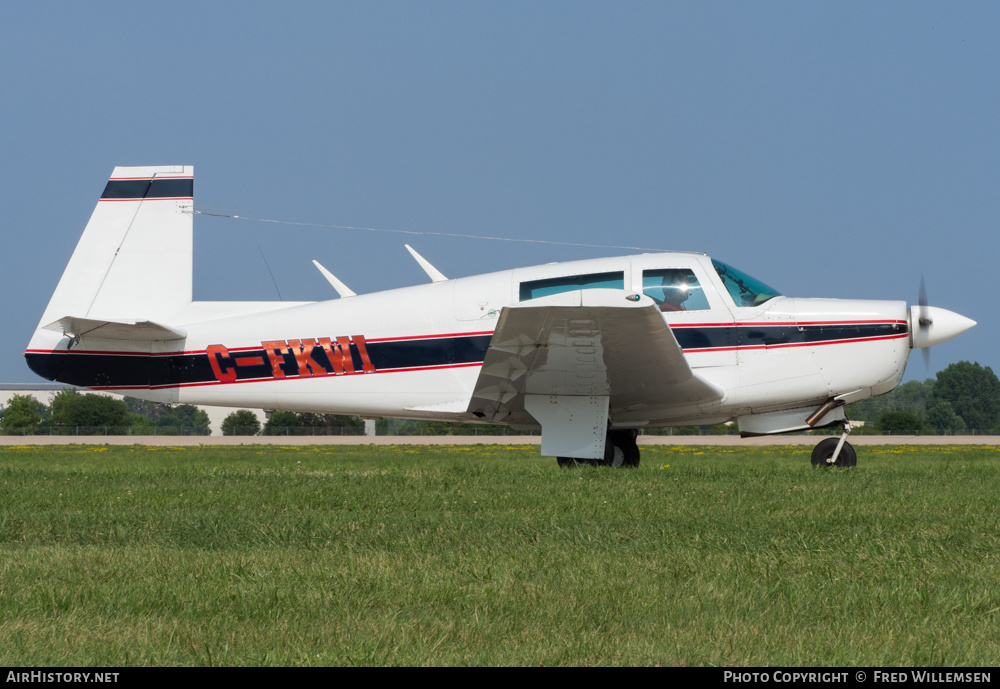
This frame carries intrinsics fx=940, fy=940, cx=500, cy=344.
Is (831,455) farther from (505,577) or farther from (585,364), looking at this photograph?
(505,577)

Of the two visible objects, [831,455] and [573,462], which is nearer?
[573,462]

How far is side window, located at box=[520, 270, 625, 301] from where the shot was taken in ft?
32.3

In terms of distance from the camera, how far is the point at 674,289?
998cm

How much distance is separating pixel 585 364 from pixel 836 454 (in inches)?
124

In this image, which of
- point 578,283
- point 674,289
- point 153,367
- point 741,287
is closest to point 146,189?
point 153,367

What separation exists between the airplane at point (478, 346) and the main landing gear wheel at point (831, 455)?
0.03 m

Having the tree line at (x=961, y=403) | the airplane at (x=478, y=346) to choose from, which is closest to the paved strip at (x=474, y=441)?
the airplane at (x=478, y=346)

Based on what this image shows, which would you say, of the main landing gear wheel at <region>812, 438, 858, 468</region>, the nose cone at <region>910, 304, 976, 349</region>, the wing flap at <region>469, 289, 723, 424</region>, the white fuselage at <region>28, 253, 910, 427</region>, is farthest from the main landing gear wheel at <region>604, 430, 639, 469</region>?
the nose cone at <region>910, 304, 976, 349</region>

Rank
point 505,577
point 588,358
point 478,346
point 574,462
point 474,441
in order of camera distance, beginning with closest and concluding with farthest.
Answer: point 505,577, point 588,358, point 574,462, point 478,346, point 474,441

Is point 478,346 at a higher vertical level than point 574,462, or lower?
higher

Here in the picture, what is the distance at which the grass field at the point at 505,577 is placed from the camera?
3062 mm

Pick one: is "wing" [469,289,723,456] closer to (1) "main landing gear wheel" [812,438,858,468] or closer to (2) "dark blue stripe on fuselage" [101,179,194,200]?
(1) "main landing gear wheel" [812,438,858,468]
